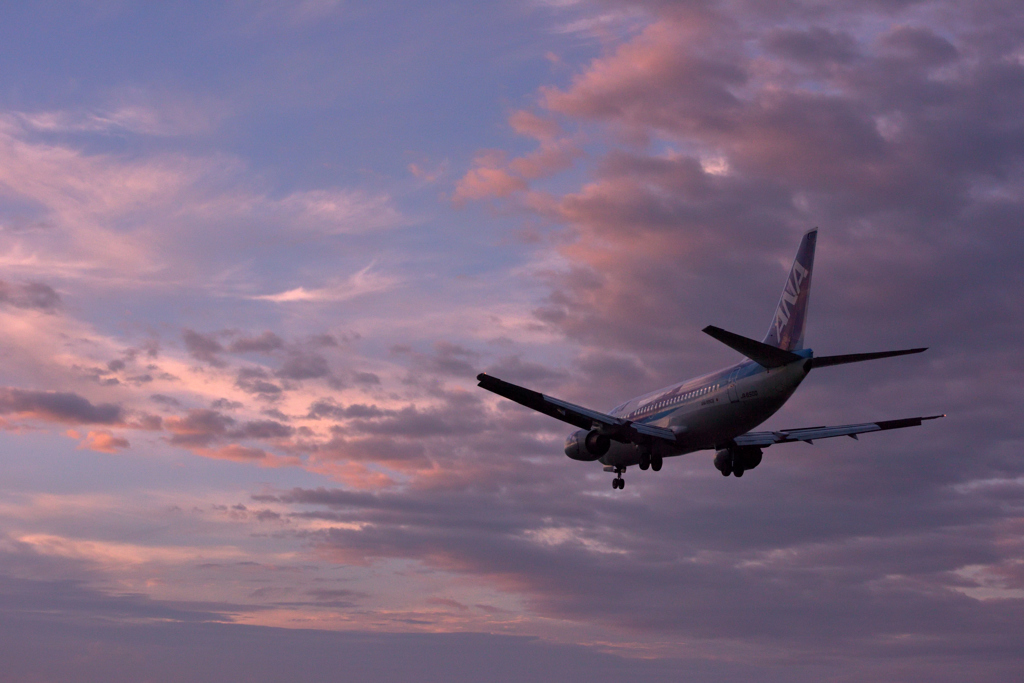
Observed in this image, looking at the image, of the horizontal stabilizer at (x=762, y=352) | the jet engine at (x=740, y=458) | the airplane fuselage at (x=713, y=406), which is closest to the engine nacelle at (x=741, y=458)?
the jet engine at (x=740, y=458)

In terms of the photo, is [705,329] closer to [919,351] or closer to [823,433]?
[919,351]

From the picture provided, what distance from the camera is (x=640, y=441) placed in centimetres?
5922

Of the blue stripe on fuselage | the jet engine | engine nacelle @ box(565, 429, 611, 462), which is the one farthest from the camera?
the jet engine

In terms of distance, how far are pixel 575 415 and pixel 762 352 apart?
40.8 feet

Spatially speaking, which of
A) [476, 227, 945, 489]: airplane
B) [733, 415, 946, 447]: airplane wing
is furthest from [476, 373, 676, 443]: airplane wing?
[733, 415, 946, 447]: airplane wing

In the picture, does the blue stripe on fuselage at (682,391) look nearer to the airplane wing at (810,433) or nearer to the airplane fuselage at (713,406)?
the airplane fuselage at (713,406)

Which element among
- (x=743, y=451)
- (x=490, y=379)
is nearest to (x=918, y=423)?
(x=743, y=451)

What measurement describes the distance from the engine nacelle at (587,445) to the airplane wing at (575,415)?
53cm

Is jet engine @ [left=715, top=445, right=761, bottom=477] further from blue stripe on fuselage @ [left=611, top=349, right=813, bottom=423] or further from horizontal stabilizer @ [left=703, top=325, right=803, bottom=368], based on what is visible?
horizontal stabilizer @ [left=703, top=325, right=803, bottom=368]

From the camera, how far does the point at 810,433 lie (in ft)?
205

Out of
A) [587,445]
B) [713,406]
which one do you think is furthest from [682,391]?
[587,445]

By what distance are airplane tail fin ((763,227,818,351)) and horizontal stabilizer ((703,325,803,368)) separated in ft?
9.14

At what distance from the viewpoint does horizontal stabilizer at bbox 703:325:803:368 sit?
48781 mm

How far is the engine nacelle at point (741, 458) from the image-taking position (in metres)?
63.2
